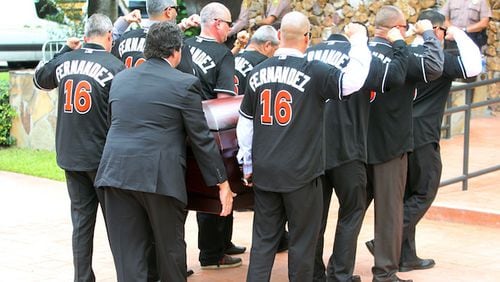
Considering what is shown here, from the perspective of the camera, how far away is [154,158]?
5.56 m

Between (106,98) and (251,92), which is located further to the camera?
(106,98)

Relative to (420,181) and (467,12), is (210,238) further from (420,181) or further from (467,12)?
(467,12)

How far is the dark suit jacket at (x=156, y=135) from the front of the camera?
18.3ft

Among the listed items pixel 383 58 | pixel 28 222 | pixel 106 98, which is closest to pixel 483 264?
pixel 383 58

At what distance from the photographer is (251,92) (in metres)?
5.91

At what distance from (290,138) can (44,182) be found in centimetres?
593

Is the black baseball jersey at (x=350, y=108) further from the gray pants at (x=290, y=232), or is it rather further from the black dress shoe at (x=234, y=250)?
the black dress shoe at (x=234, y=250)

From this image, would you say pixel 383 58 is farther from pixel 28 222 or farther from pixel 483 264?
pixel 28 222

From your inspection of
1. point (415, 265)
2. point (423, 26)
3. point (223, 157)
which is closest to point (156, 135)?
point (223, 157)

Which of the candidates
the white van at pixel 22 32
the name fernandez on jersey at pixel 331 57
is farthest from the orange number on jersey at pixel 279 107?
the white van at pixel 22 32

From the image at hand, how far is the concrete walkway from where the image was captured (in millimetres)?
7266

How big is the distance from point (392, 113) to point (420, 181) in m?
0.81

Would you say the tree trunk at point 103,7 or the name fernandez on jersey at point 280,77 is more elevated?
the name fernandez on jersey at point 280,77

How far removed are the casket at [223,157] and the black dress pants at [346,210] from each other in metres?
0.68
